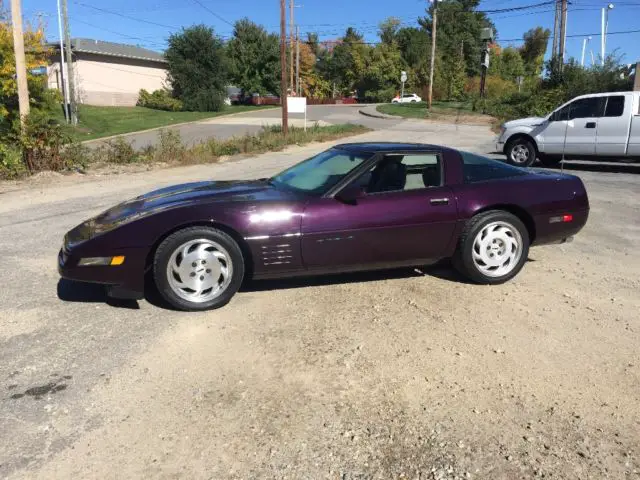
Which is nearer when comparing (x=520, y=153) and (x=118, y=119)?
(x=520, y=153)

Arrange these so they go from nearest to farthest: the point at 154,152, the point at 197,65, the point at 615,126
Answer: the point at 615,126 → the point at 154,152 → the point at 197,65

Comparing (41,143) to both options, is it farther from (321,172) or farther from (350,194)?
(350,194)

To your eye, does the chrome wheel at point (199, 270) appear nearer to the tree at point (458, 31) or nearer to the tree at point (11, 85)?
the tree at point (11, 85)

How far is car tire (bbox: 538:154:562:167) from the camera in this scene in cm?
1360

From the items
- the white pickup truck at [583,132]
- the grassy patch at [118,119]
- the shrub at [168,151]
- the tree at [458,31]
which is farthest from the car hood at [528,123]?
the tree at [458,31]

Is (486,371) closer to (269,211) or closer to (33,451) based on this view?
(269,211)

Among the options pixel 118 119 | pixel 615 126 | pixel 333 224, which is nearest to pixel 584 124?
pixel 615 126

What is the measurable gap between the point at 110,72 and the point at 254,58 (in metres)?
21.8

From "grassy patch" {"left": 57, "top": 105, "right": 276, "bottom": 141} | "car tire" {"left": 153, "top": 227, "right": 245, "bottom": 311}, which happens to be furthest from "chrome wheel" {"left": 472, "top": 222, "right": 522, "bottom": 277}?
"grassy patch" {"left": 57, "top": 105, "right": 276, "bottom": 141}

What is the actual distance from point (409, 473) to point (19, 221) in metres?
7.14

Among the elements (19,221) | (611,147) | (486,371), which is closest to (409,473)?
(486,371)

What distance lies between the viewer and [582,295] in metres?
4.66

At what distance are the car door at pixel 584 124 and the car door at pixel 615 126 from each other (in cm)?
10

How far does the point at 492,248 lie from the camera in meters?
4.79
